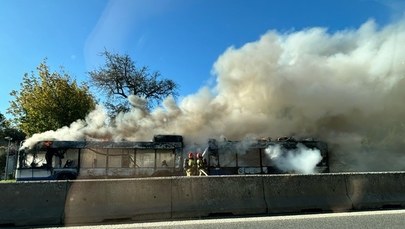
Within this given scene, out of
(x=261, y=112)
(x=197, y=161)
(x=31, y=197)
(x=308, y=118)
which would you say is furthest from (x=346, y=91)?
A: (x=31, y=197)

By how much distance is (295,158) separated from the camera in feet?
69.1

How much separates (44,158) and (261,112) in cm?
1290

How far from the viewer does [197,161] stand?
53.9 feet

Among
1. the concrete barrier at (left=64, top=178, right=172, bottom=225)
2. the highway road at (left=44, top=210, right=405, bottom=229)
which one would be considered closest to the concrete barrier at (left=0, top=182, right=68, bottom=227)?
the concrete barrier at (left=64, top=178, right=172, bottom=225)

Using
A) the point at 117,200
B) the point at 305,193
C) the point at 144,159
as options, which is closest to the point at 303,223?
the point at 305,193

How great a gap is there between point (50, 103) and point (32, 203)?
25.4 m

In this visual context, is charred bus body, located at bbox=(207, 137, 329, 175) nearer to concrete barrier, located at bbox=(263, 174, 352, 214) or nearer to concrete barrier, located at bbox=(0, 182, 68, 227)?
concrete barrier, located at bbox=(263, 174, 352, 214)

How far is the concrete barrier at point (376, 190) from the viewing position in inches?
371

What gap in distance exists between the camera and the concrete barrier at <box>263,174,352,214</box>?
907 centimetres

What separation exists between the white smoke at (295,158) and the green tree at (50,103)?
17.4 metres

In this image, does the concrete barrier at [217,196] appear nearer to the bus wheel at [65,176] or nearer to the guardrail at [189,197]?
the guardrail at [189,197]

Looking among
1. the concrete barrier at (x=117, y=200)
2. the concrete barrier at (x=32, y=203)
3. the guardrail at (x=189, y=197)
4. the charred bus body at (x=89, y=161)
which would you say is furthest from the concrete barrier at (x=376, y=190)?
the charred bus body at (x=89, y=161)

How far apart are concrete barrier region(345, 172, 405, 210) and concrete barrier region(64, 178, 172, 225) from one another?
403 cm

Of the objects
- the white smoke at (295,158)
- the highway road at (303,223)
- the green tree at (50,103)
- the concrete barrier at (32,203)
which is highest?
the green tree at (50,103)
